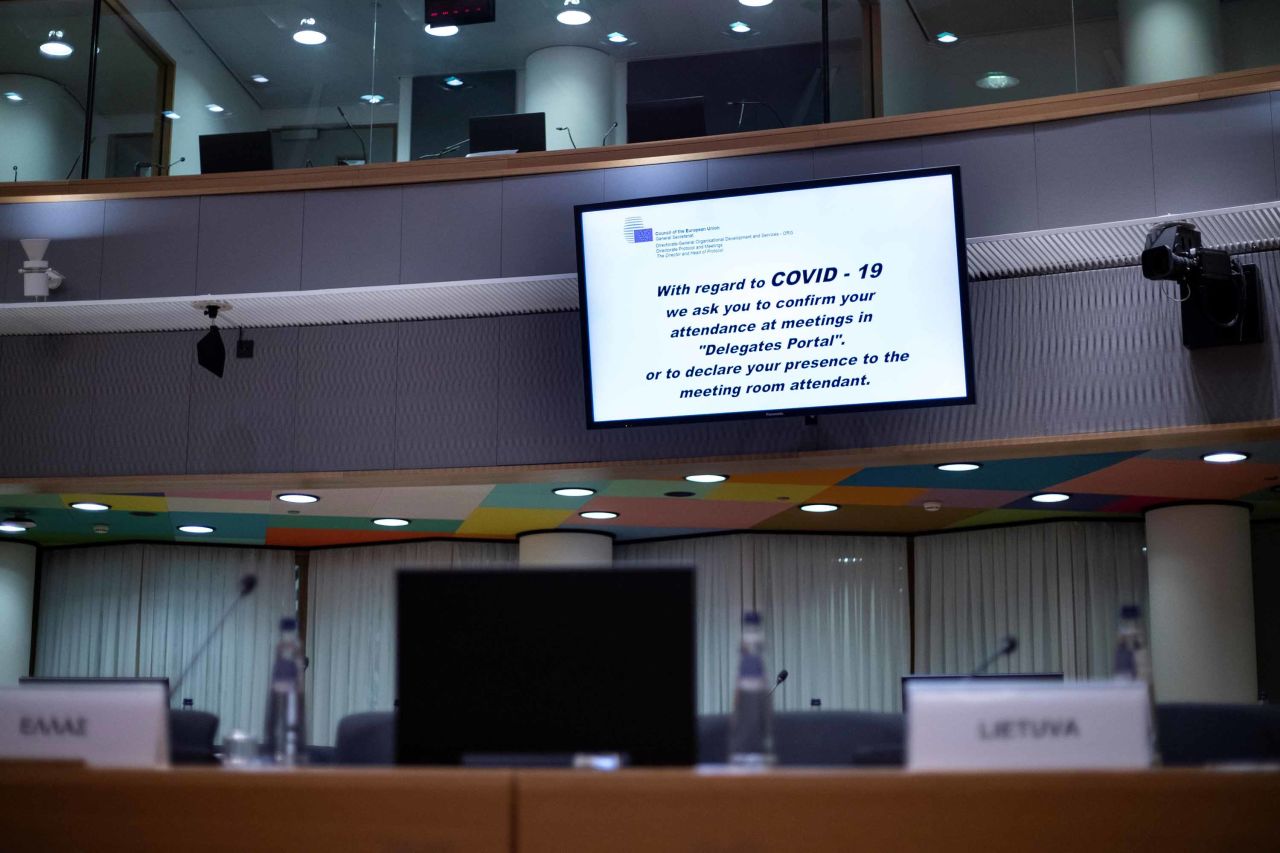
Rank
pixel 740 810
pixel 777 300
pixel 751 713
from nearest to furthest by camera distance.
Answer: pixel 740 810 → pixel 751 713 → pixel 777 300

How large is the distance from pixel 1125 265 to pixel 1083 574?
403cm

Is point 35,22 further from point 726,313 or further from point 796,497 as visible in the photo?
point 796,497

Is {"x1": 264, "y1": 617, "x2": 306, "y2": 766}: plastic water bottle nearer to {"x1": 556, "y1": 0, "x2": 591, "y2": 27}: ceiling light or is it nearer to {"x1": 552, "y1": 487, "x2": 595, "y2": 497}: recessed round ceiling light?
{"x1": 556, "y1": 0, "x2": 591, "y2": 27}: ceiling light

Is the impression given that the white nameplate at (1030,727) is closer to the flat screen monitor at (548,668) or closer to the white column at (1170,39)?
the flat screen monitor at (548,668)

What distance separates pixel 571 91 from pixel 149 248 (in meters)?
2.37

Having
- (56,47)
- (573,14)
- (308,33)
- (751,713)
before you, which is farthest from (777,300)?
(56,47)

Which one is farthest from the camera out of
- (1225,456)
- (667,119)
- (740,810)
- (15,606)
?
(15,606)

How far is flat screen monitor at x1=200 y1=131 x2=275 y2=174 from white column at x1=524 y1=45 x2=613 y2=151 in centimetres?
145

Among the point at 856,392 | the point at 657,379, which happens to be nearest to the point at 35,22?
the point at 657,379

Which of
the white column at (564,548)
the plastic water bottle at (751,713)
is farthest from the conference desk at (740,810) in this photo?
the white column at (564,548)

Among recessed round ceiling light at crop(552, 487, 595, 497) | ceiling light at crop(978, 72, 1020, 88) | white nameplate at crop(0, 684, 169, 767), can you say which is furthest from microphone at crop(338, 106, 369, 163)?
white nameplate at crop(0, 684, 169, 767)

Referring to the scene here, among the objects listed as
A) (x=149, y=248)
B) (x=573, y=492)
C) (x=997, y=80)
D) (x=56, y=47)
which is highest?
(x=56, y=47)

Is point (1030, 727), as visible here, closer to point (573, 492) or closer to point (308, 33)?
point (573, 492)

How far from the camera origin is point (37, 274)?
21.4ft
